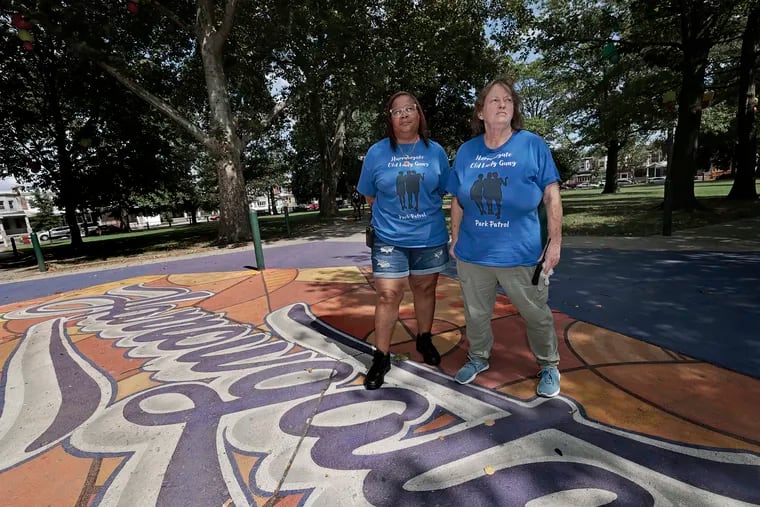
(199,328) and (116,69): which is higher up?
(116,69)

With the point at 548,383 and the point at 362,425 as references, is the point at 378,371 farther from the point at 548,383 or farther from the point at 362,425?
the point at 548,383

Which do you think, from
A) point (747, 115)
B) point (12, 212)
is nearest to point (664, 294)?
point (747, 115)

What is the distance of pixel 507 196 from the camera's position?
2182 mm

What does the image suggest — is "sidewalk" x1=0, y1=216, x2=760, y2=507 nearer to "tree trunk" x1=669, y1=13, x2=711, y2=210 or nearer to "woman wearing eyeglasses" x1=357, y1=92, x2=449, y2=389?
"woman wearing eyeglasses" x1=357, y1=92, x2=449, y2=389

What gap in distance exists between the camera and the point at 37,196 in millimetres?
52000

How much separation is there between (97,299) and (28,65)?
14.9 metres

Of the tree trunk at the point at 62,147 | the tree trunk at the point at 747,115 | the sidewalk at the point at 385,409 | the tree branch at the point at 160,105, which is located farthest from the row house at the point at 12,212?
the tree trunk at the point at 747,115

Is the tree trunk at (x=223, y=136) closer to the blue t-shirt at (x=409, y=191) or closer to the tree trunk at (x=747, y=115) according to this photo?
the blue t-shirt at (x=409, y=191)

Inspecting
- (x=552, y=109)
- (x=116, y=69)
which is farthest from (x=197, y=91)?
(x=552, y=109)

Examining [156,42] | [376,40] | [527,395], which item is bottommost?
[527,395]

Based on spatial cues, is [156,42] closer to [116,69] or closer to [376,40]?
[116,69]

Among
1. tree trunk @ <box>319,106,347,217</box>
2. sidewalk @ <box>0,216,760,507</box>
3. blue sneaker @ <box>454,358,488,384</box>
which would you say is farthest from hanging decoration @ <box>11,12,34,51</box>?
tree trunk @ <box>319,106,347,217</box>

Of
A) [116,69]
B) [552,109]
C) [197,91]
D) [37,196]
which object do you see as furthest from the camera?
[37,196]

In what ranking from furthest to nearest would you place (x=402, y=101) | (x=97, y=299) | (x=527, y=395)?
(x=97, y=299), (x=402, y=101), (x=527, y=395)
